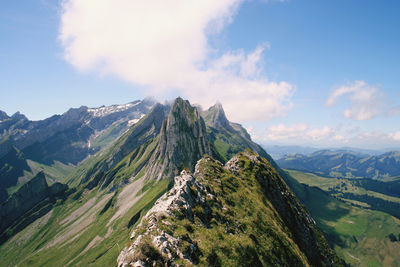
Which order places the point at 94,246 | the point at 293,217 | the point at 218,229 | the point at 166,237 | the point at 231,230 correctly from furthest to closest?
the point at 94,246, the point at 293,217, the point at 231,230, the point at 218,229, the point at 166,237

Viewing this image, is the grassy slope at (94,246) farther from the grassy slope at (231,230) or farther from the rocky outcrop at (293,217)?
the grassy slope at (231,230)

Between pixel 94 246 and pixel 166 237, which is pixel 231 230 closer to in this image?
pixel 166 237

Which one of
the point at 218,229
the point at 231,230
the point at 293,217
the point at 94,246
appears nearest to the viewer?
the point at 218,229

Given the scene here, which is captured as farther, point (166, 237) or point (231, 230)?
point (231, 230)

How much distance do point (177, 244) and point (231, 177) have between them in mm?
33104

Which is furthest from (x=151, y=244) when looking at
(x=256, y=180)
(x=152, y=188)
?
(x=152, y=188)

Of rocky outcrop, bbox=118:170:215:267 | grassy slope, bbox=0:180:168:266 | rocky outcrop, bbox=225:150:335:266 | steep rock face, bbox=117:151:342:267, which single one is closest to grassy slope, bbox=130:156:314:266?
steep rock face, bbox=117:151:342:267

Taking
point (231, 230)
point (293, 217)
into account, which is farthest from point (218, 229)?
point (293, 217)

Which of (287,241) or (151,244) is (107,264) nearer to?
(287,241)

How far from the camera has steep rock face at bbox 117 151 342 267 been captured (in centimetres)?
2259

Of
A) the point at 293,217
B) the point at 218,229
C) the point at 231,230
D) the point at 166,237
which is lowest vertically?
the point at 293,217

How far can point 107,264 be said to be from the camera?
116500mm

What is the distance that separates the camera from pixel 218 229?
102ft

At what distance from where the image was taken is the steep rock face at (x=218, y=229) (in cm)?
2259
